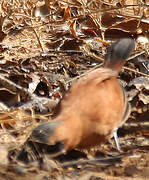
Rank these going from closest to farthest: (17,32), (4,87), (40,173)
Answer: (40,173) → (4,87) → (17,32)

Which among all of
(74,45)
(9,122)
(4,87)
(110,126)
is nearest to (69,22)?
(74,45)

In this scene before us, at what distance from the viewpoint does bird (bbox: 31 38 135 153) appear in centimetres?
191

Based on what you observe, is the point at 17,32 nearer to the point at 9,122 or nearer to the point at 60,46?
the point at 60,46

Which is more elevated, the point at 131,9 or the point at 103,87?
the point at 131,9

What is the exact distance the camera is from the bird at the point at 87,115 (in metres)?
1.91

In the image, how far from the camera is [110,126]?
2199mm

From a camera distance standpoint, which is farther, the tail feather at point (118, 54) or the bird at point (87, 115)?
the tail feather at point (118, 54)

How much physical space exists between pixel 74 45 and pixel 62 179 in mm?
1862

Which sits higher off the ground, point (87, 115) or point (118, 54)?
point (118, 54)

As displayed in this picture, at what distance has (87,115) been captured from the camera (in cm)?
210

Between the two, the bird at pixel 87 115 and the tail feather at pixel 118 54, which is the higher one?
the tail feather at pixel 118 54

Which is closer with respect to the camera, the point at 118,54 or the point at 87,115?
the point at 87,115

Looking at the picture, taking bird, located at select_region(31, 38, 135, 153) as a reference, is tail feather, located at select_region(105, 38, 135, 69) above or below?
above

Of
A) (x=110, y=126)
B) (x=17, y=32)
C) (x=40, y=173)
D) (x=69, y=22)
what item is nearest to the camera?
(x=40, y=173)
